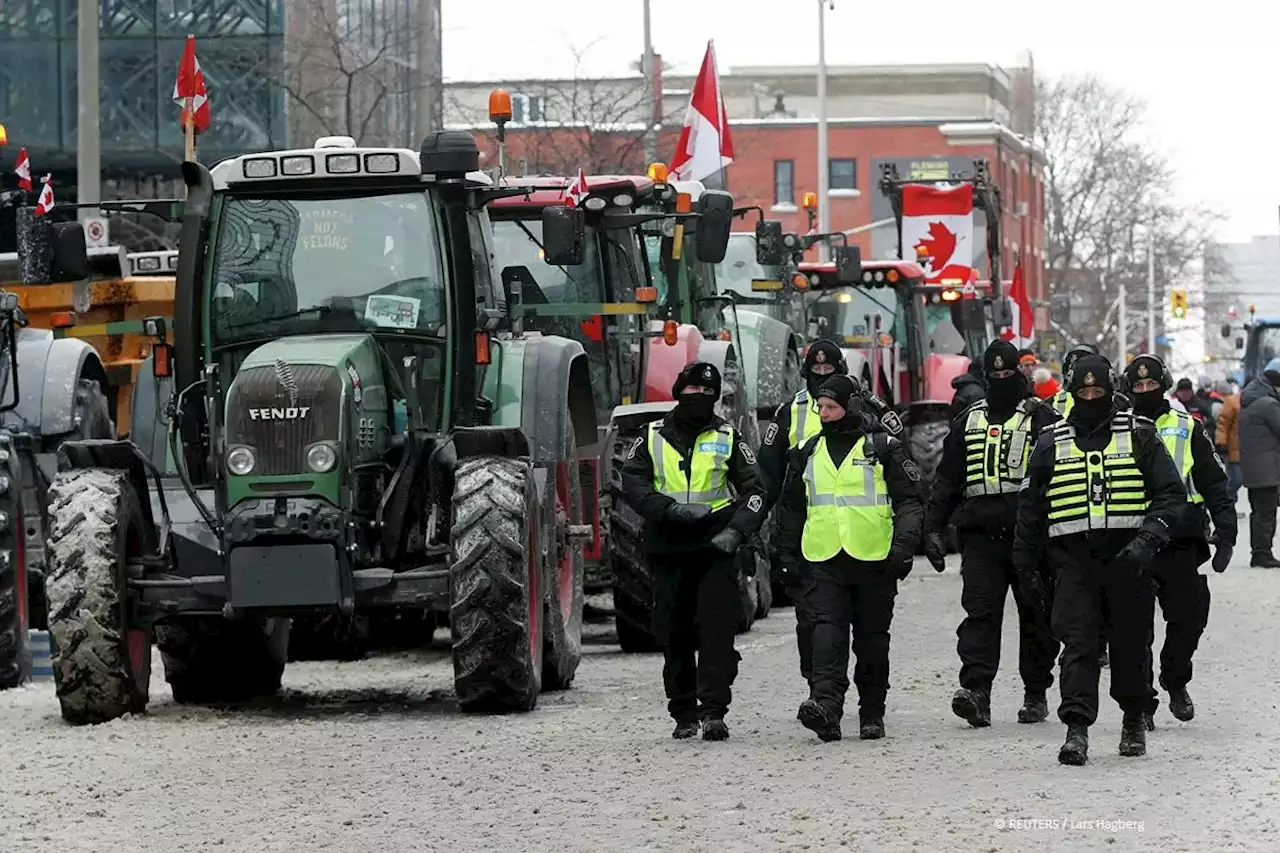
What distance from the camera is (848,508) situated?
12352 millimetres

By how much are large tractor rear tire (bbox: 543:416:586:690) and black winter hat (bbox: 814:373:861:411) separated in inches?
89.0

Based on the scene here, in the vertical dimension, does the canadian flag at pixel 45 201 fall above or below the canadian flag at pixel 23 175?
below

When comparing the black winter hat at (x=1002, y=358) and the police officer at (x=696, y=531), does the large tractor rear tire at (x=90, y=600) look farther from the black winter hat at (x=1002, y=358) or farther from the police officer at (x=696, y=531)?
the black winter hat at (x=1002, y=358)

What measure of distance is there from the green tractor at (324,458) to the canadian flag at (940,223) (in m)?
21.3

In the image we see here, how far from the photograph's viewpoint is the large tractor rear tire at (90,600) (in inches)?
507

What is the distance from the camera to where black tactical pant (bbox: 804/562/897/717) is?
12.3 m

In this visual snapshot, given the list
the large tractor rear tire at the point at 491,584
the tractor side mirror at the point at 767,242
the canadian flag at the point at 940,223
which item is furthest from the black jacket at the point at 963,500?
the canadian flag at the point at 940,223

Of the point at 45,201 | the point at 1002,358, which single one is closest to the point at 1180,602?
the point at 1002,358

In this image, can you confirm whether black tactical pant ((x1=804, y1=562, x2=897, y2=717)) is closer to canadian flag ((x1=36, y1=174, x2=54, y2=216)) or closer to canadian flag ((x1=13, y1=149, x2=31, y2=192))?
canadian flag ((x1=36, y1=174, x2=54, y2=216))

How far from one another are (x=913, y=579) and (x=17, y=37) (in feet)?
86.3

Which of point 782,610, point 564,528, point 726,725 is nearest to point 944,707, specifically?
point 726,725

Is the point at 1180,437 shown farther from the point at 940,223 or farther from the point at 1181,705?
the point at 940,223

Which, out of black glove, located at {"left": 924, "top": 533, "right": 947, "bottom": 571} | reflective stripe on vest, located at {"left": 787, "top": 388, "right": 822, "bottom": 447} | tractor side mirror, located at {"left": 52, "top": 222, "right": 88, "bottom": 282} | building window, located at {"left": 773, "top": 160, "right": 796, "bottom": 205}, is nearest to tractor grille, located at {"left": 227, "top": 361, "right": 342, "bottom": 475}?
tractor side mirror, located at {"left": 52, "top": 222, "right": 88, "bottom": 282}

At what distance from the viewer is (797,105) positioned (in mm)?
103812
